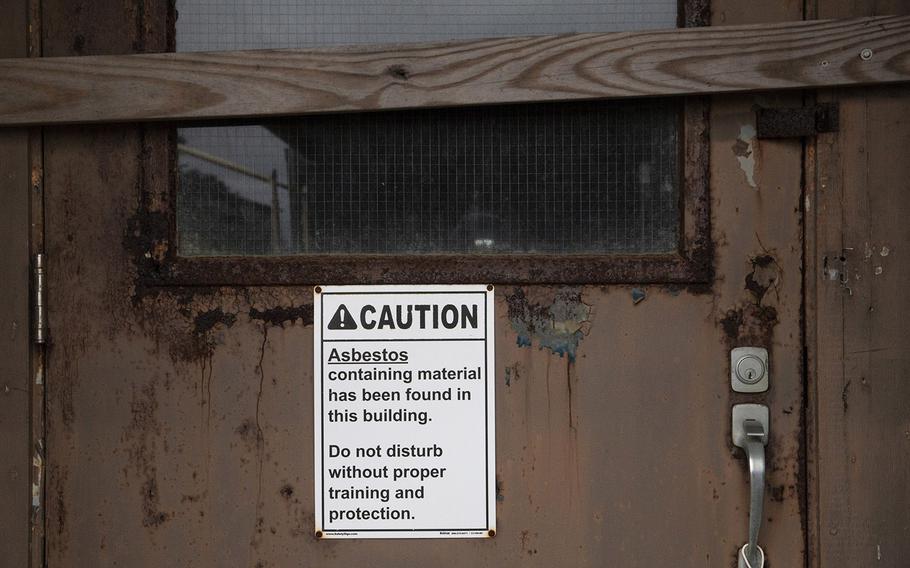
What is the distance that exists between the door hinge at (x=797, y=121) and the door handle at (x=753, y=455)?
0.50 metres

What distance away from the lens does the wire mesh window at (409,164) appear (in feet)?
4.57

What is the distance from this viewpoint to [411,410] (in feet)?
4.51

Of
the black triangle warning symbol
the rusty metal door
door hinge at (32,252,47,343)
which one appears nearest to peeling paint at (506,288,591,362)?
the rusty metal door

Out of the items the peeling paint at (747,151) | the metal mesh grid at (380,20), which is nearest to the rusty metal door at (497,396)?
the peeling paint at (747,151)

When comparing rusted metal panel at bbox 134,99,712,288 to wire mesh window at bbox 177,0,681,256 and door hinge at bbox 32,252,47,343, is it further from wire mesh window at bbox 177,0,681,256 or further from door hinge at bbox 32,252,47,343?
door hinge at bbox 32,252,47,343

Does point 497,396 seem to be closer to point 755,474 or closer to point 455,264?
point 455,264

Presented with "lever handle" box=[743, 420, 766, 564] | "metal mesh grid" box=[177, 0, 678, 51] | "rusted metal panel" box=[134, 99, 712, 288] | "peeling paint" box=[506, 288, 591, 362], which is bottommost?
"lever handle" box=[743, 420, 766, 564]

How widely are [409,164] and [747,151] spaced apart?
0.64 meters

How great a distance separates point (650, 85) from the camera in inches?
51.5

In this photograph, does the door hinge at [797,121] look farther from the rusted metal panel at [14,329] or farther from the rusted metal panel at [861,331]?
the rusted metal panel at [14,329]

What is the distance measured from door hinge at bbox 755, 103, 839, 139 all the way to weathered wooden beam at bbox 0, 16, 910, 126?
0.06m

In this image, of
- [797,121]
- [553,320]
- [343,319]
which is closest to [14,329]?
[343,319]

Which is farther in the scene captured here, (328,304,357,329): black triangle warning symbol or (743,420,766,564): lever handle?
(328,304,357,329): black triangle warning symbol

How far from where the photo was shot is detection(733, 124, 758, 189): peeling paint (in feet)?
4.43
